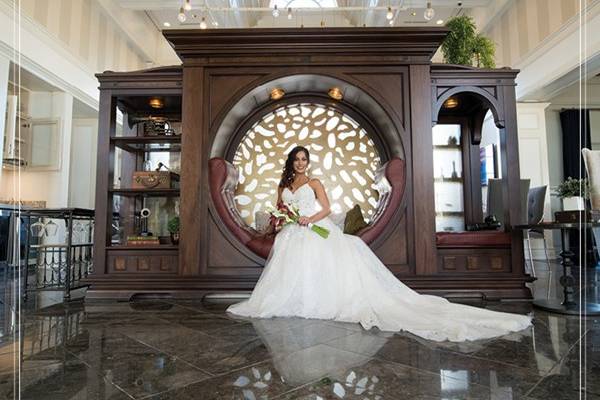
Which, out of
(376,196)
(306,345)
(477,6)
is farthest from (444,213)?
(477,6)

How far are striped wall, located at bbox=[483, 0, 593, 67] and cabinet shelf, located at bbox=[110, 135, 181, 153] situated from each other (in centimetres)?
626

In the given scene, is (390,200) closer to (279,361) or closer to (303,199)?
(303,199)

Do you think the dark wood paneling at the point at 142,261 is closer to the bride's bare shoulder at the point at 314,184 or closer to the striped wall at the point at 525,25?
the bride's bare shoulder at the point at 314,184

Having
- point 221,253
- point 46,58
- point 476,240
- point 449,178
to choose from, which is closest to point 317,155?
point 221,253

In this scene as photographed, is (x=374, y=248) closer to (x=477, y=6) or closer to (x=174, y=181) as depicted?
(x=174, y=181)

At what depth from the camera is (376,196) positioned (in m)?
4.10

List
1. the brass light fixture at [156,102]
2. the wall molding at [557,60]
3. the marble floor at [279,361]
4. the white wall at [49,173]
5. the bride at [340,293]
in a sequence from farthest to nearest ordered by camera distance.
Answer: the white wall at [49,173] → the wall molding at [557,60] → the brass light fixture at [156,102] → the bride at [340,293] → the marble floor at [279,361]

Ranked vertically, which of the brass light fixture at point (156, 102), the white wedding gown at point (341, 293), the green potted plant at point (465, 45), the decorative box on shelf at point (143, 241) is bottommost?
the white wedding gown at point (341, 293)

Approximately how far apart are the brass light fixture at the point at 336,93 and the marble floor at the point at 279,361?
2.35 metres

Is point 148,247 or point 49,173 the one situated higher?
point 49,173

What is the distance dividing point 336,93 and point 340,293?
83.3 inches

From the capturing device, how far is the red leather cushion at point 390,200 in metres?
3.32

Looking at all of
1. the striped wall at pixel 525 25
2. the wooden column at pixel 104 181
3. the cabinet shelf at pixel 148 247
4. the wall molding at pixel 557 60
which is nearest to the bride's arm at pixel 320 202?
the cabinet shelf at pixel 148 247

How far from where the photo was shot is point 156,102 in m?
3.87
